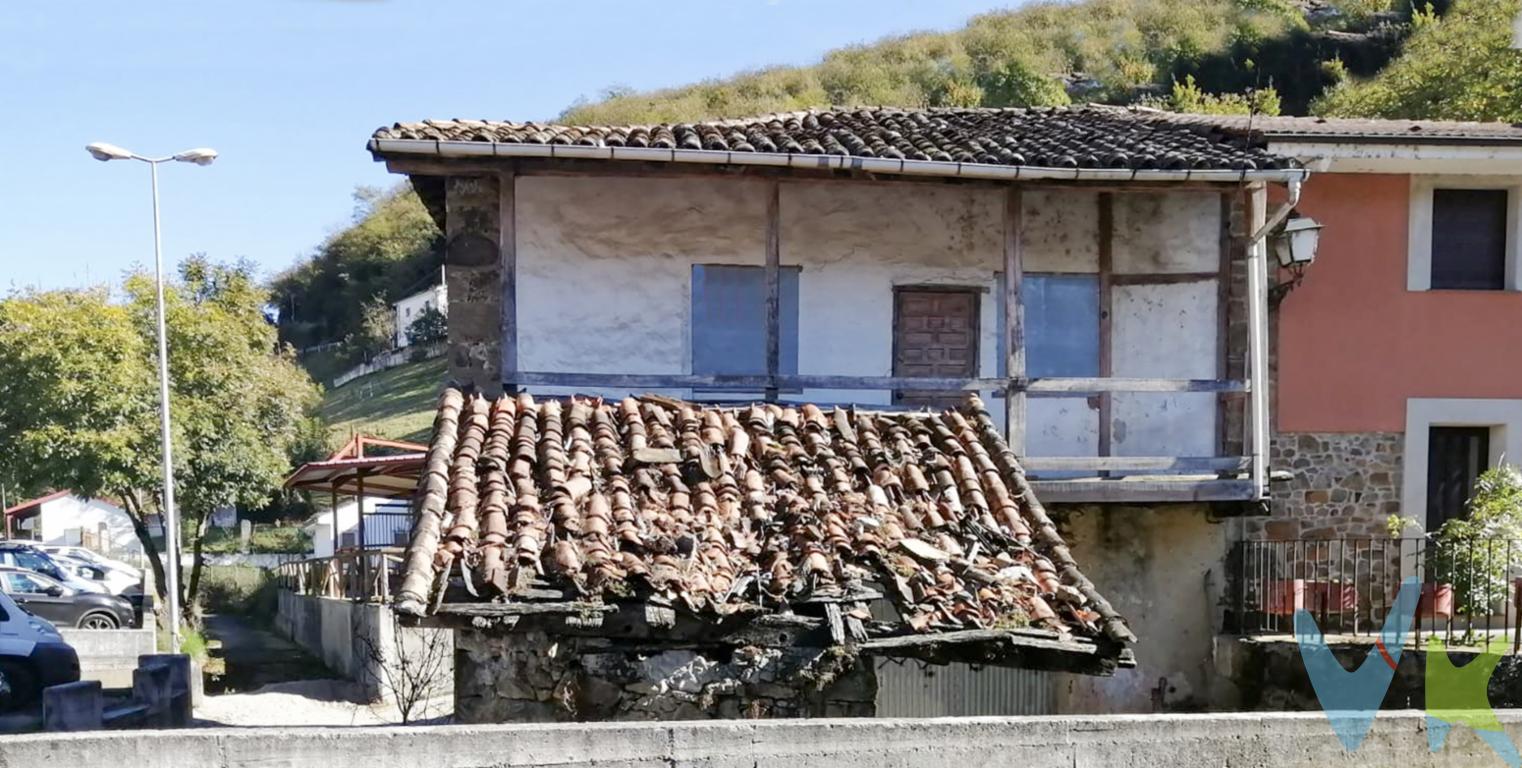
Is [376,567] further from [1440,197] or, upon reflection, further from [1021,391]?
[1440,197]

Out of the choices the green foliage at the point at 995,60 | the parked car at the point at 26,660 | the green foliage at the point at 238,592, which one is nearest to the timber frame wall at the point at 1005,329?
the parked car at the point at 26,660

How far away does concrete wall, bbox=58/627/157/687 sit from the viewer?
17719 mm

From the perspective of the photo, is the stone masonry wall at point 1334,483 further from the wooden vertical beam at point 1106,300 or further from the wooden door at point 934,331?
the wooden door at point 934,331

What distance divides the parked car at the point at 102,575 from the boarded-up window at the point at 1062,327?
16730 mm

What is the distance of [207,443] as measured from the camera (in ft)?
79.1

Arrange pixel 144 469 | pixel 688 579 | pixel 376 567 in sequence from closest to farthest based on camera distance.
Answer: pixel 688 579 < pixel 376 567 < pixel 144 469

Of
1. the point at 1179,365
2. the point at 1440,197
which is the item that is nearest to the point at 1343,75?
the point at 1440,197

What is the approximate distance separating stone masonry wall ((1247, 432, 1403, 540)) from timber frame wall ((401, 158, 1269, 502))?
1.90 m

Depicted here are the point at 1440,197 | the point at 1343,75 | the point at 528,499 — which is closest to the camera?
the point at 528,499

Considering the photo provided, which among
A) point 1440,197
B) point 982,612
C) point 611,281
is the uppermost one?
point 1440,197

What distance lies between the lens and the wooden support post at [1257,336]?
1064 centimetres

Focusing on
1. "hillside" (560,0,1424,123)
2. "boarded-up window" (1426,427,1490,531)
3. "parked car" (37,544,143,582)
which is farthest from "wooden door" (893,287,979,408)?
"hillside" (560,0,1424,123)

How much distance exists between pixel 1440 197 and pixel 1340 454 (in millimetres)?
2566

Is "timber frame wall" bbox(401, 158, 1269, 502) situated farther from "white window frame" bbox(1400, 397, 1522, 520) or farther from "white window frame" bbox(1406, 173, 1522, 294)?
"white window frame" bbox(1400, 397, 1522, 520)
